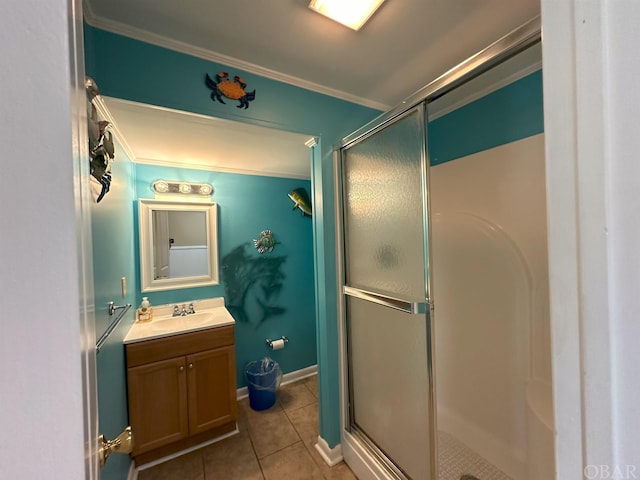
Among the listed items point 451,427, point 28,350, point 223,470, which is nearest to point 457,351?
point 451,427

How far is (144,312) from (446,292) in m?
2.40

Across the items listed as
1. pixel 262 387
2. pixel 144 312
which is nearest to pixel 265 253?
pixel 144 312

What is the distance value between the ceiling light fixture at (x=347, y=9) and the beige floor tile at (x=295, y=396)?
9.10ft

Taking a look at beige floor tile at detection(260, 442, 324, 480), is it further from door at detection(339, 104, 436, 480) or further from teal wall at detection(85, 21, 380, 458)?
door at detection(339, 104, 436, 480)

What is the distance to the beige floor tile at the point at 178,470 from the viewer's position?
159 centimetres

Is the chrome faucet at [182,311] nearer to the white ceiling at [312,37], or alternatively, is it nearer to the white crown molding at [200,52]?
the white ceiling at [312,37]

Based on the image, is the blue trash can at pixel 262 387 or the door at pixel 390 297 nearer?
the door at pixel 390 297

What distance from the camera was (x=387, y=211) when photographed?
4.37 ft

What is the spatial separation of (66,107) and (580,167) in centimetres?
68

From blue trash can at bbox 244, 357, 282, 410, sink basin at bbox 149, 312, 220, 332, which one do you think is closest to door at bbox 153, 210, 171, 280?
sink basin at bbox 149, 312, 220, 332

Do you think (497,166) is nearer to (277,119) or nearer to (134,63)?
(277,119)

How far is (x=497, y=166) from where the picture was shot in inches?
59.3

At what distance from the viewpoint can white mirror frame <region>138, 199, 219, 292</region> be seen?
84.1 inches

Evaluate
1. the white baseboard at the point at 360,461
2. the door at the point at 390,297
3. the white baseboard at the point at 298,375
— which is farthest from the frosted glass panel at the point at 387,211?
the white baseboard at the point at 298,375
